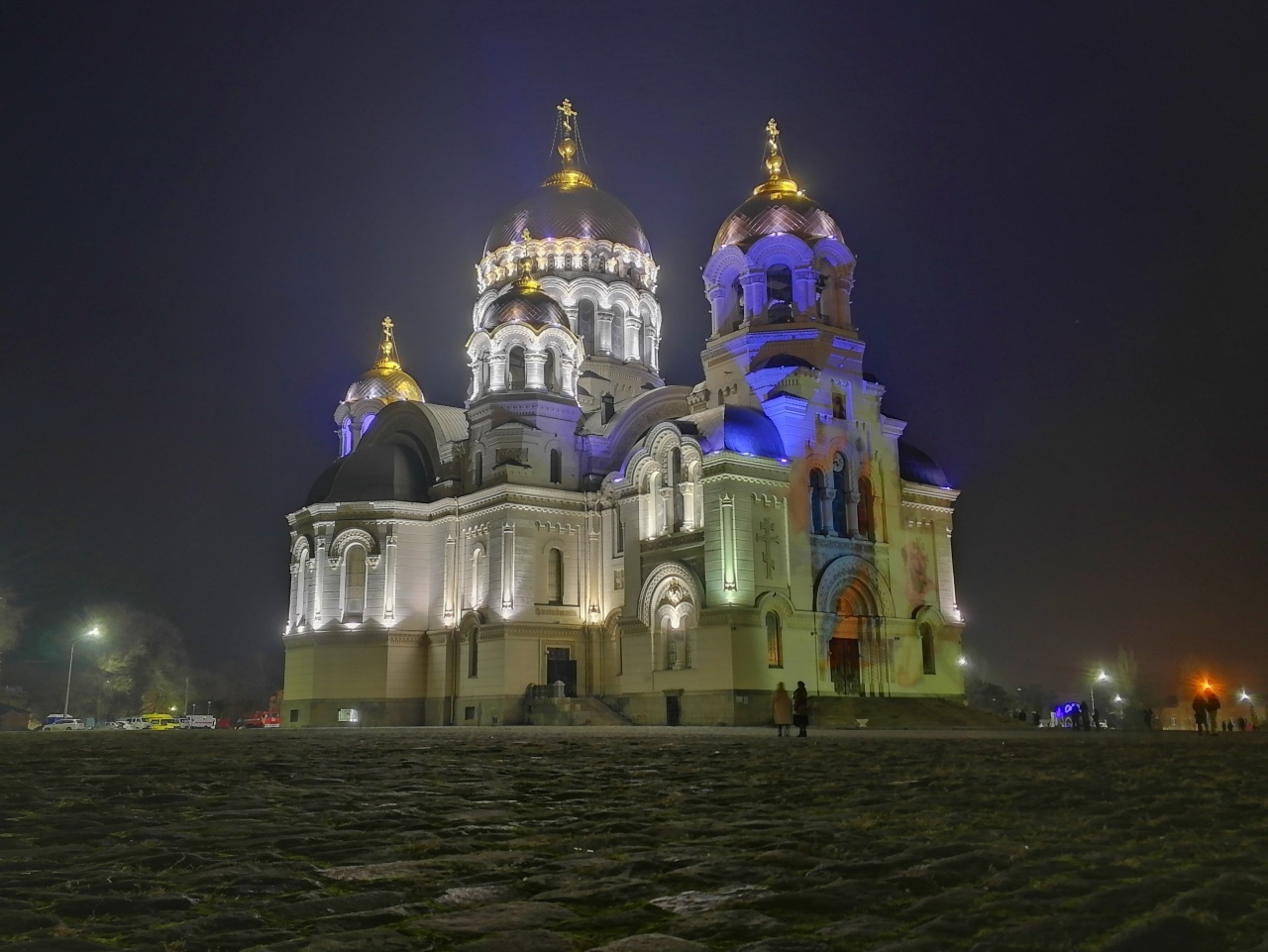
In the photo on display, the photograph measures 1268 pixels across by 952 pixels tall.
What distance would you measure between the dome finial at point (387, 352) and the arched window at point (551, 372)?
14.0m

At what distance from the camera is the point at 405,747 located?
15562 millimetres

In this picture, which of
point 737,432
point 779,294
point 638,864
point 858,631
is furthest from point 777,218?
point 638,864

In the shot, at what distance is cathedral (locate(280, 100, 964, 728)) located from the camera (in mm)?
33812

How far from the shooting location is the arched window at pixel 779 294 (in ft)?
122

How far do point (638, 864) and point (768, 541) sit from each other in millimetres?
29348

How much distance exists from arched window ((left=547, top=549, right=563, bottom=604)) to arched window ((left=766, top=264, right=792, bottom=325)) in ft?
35.7

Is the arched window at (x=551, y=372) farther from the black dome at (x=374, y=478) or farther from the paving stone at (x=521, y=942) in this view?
the paving stone at (x=521, y=942)

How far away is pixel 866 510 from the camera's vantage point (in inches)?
1460

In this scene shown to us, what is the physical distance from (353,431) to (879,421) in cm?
2550

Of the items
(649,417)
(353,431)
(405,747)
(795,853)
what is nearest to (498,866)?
(795,853)

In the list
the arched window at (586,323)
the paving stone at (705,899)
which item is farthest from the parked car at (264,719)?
the paving stone at (705,899)

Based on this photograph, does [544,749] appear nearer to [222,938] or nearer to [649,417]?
[222,938]

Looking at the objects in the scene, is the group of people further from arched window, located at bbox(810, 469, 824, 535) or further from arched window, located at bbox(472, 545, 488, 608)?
arched window, located at bbox(472, 545, 488, 608)

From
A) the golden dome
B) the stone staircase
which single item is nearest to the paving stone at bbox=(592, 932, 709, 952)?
the stone staircase
